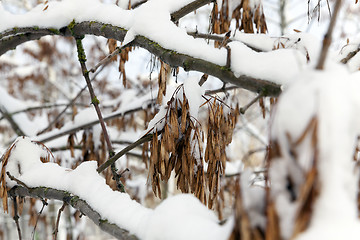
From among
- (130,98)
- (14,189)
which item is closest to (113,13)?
(14,189)

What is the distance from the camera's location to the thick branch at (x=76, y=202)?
25.9 inches

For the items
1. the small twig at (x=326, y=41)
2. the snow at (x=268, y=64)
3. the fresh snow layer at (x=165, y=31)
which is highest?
the fresh snow layer at (x=165, y=31)

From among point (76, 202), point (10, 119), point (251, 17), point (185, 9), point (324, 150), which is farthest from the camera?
point (10, 119)

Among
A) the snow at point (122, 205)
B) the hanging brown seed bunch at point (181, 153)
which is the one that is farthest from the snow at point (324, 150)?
the hanging brown seed bunch at point (181, 153)

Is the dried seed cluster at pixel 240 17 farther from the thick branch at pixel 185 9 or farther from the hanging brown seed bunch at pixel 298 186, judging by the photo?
the hanging brown seed bunch at pixel 298 186

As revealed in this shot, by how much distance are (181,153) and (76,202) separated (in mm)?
274

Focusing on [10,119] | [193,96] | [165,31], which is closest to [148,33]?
[165,31]

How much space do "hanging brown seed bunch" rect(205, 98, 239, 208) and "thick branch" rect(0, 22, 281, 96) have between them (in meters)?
0.14

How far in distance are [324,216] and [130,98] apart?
6.48 ft

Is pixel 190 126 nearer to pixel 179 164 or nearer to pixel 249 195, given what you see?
pixel 179 164

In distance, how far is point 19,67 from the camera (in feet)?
21.0

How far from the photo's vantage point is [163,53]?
852 mm

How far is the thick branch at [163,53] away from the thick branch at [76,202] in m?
0.35

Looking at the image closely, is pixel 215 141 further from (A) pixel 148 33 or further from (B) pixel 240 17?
(B) pixel 240 17
